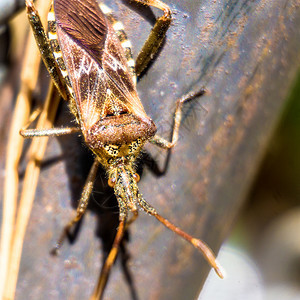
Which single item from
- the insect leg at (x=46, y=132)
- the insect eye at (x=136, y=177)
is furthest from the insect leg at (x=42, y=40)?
the insect eye at (x=136, y=177)

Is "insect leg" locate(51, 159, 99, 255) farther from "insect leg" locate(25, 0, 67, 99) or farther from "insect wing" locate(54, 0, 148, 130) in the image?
"insect leg" locate(25, 0, 67, 99)

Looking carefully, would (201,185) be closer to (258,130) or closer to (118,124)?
(258,130)

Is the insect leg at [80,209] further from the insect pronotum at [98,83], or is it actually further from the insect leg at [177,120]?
the insect leg at [177,120]

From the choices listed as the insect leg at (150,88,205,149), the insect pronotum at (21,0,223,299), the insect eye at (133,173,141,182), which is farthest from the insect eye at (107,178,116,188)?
the insect leg at (150,88,205,149)

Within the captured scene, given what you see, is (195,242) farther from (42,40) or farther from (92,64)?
(42,40)

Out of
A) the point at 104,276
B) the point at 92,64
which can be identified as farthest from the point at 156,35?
the point at 104,276

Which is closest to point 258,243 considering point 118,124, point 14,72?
point 118,124
